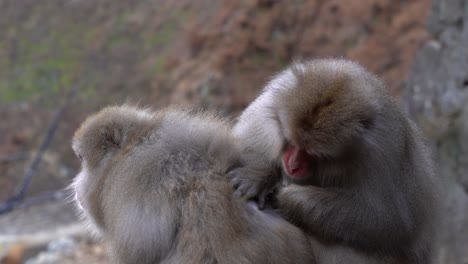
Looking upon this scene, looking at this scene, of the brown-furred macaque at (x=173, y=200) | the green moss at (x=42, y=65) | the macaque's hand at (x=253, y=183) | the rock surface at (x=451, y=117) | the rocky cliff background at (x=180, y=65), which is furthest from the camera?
the green moss at (x=42, y=65)

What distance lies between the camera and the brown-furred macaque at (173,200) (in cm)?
308

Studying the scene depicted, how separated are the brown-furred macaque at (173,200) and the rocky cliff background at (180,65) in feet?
9.54

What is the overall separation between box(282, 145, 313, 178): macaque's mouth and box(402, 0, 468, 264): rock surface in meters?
3.57

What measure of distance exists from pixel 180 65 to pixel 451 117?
854cm

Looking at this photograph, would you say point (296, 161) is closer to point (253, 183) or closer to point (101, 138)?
point (253, 183)

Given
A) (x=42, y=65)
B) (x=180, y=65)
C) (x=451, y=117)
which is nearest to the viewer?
(x=451, y=117)

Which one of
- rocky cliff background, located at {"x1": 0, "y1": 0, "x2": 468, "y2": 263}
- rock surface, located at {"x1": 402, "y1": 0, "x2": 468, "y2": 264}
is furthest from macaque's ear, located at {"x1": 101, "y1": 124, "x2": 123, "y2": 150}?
rock surface, located at {"x1": 402, "y1": 0, "x2": 468, "y2": 264}

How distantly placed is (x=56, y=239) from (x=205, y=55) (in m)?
4.98

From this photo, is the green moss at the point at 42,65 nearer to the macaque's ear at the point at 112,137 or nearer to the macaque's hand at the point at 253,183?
the macaque's ear at the point at 112,137

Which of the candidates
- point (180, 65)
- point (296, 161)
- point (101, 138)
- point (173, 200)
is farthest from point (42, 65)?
point (173, 200)

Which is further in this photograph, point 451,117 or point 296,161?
Answer: point 451,117

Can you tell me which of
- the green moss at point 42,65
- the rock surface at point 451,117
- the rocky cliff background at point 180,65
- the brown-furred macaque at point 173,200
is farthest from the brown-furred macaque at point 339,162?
the green moss at point 42,65

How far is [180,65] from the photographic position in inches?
584

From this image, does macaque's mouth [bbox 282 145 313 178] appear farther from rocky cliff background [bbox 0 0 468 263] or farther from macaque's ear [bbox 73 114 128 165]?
rocky cliff background [bbox 0 0 468 263]
